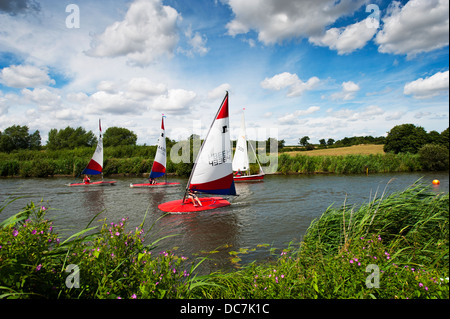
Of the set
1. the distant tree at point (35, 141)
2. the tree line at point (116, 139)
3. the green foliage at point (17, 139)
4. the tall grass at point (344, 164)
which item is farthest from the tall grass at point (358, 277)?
the distant tree at point (35, 141)

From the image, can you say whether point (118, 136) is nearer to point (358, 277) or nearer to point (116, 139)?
point (116, 139)

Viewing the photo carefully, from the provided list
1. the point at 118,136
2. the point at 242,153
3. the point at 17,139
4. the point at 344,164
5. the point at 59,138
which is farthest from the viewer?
the point at 118,136

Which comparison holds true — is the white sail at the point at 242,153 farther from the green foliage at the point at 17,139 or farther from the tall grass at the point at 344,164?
the green foliage at the point at 17,139

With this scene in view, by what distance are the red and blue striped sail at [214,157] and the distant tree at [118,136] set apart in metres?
60.0

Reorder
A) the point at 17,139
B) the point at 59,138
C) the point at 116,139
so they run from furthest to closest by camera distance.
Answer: the point at 116,139 < the point at 59,138 < the point at 17,139

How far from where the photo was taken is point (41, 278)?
2619 millimetres

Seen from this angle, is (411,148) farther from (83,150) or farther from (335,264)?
(83,150)

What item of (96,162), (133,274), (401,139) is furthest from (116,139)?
(133,274)

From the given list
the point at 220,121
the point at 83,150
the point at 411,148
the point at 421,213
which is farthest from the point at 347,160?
the point at 83,150

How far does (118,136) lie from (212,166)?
205ft

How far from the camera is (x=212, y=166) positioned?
1300 centimetres

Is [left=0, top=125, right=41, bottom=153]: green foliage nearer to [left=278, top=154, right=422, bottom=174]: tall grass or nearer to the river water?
the river water

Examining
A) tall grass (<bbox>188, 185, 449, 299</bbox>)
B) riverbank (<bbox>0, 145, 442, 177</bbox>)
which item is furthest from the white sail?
tall grass (<bbox>188, 185, 449, 299</bbox>)

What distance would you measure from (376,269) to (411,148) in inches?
928
